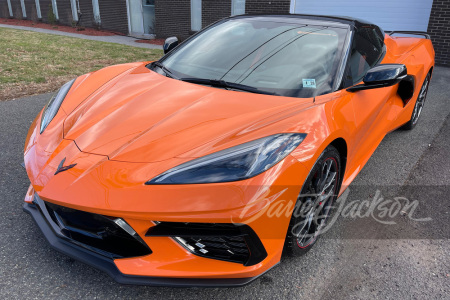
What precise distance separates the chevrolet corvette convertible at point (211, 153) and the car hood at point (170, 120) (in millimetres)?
10

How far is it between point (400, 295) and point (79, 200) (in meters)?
1.76

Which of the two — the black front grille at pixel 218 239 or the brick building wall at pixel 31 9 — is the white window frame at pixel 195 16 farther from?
the brick building wall at pixel 31 9

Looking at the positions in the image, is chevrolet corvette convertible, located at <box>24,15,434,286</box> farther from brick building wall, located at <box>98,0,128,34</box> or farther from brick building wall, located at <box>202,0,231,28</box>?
brick building wall, located at <box>98,0,128,34</box>

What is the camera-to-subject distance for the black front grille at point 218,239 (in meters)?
1.65

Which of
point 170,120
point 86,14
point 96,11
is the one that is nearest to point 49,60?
point 170,120

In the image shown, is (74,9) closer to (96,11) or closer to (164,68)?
(96,11)

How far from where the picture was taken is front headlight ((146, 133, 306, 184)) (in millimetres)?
1684

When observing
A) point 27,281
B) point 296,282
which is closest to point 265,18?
point 296,282

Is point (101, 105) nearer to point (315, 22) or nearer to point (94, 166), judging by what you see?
point (94, 166)

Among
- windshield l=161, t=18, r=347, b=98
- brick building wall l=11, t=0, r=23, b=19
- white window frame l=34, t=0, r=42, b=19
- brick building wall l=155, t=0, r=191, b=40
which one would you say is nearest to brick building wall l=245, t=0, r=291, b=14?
brick building wall l=155, t=0, r=191, b=40

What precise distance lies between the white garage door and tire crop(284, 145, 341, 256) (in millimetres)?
8014

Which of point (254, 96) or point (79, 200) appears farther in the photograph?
point (254, 96)

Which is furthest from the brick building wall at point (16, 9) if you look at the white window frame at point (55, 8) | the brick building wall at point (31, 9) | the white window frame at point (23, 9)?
the white window frame at point (55, 8)

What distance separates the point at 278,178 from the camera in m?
1.72
